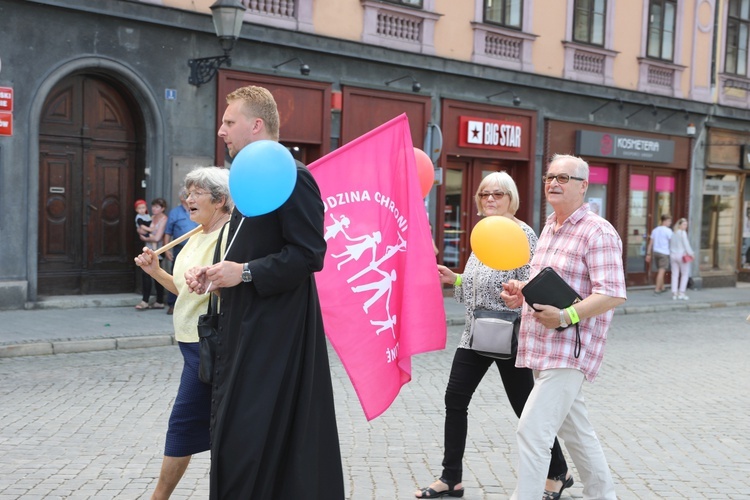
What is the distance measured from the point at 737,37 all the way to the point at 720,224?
505 cm

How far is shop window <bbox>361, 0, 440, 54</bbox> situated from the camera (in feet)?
54.8

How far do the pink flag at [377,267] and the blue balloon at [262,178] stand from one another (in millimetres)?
1319

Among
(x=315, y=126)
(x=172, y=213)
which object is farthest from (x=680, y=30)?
(x=172, y=213)

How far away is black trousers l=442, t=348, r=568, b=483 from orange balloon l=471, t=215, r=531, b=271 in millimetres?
681

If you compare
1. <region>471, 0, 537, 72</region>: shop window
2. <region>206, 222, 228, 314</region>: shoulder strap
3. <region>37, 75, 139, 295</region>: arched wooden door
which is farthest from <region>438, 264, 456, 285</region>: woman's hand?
<region>471, 0, 537, 72</region>: shop window

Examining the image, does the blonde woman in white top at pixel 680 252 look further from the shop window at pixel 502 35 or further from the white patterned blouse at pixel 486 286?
the white patterned blouse at pixel 486 286

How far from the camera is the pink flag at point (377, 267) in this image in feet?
16.0

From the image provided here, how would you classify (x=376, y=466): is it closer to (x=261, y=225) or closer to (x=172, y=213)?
(x=261, y=225)

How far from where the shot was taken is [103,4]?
529 inches

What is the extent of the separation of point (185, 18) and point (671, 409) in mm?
9763

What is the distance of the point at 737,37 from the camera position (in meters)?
25.0

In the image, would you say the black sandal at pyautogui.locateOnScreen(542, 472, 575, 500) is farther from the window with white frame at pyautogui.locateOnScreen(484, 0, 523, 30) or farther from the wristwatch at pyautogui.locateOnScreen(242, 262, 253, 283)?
the window with white frame at pyautogui.locateOnScreen(484, 0, 523, 30)

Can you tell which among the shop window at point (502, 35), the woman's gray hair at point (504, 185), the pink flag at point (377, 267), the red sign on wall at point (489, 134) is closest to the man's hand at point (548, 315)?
the pink flag at point (377, 267)

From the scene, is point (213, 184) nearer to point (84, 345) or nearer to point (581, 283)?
point (581, 283)
